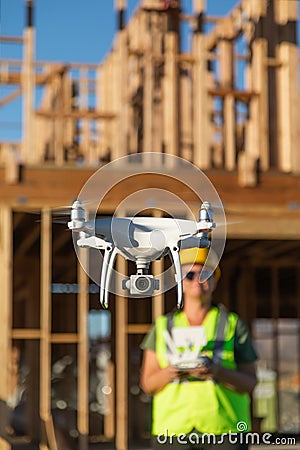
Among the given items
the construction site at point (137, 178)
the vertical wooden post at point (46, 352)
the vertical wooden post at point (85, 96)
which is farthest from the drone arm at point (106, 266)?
the vertical wooden post at point (85, 96)

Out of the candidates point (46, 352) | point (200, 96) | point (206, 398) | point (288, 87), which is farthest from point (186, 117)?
point (206, 398)

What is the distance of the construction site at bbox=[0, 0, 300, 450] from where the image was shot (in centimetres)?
1148

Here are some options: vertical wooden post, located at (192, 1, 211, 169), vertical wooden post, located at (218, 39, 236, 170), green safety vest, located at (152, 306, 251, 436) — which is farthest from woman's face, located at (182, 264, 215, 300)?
vertical wooden post, located at (192, 1, 211, 169)

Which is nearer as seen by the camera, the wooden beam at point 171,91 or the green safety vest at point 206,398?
the green safety vest at point 206,398

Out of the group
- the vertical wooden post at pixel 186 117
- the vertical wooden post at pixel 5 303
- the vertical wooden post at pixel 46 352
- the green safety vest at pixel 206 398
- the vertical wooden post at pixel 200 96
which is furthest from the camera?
the vertical wooden post at pixel 186 117

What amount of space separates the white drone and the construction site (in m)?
2.32

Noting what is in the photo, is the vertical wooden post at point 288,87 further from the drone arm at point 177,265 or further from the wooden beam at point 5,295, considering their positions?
the drone arm at point 177,265

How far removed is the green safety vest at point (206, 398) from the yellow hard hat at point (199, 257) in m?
0.63

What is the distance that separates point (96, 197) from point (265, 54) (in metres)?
10.9

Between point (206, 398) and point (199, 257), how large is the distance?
918 mm

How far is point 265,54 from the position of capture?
47.3 feet

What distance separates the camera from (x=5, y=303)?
1127 centimetres

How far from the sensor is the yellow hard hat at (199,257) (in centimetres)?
405

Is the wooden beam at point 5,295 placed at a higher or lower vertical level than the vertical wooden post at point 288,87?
lower
